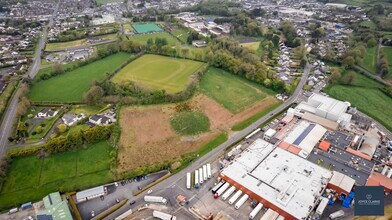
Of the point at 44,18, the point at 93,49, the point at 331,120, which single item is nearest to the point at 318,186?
the point at 331,120

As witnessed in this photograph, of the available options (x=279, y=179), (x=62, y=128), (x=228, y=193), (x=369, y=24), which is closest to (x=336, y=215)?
(x=279, y=179)

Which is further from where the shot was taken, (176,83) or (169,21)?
(169,21)

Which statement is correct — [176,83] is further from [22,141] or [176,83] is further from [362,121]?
[362,121]

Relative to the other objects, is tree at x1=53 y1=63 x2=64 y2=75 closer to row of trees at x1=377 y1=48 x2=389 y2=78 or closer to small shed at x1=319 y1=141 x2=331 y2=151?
small shed at x1=319 y1=141 x2=331 y2=151

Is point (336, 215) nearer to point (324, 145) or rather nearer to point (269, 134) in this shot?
point (324, 145)

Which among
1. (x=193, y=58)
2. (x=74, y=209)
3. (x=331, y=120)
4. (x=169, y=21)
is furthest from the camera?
(x=169, y=21)

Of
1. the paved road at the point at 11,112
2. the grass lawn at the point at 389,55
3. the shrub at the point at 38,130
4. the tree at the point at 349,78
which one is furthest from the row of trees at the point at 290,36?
the paved road at the point at 11,112

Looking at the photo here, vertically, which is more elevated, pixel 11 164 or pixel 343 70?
pixel 343 70

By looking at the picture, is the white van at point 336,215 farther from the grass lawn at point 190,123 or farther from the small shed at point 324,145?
the grass lawn at point 190,123
